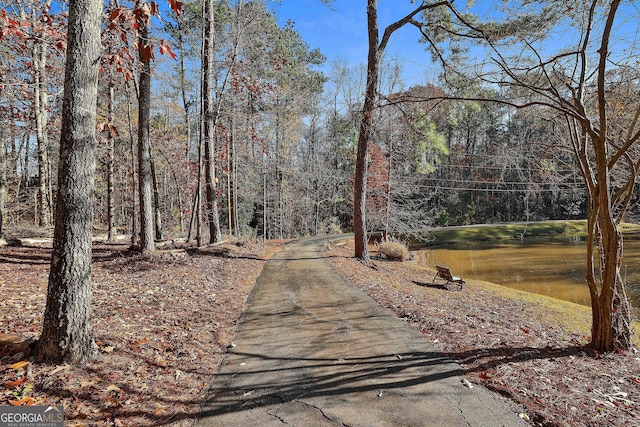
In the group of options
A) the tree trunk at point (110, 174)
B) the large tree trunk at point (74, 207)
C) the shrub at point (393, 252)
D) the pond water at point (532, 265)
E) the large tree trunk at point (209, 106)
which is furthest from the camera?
the shrub at point (393, 252)

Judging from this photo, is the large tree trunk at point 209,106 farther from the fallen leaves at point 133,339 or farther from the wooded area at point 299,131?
the fallen leaves at point 133,339

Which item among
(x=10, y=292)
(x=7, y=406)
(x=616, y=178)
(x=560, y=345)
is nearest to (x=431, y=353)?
(x=560, y=345)

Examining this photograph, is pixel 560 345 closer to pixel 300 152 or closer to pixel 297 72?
pixel 297 72

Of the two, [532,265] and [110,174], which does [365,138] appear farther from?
[532,265]

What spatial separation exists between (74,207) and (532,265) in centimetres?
2003

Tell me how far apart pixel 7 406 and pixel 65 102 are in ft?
9.14

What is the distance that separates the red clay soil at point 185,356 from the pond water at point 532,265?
20.8 ft

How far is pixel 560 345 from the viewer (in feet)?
16.0

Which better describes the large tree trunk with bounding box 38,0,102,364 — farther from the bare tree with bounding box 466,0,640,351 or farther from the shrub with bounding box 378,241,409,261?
the shrub with bounding box 378,241,409,261

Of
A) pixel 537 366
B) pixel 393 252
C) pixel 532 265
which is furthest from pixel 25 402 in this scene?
pixel 532 265

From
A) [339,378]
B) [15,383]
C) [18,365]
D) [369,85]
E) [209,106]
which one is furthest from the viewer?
[209,106]

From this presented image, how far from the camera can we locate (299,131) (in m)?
29.8

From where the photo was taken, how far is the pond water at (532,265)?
1259cm

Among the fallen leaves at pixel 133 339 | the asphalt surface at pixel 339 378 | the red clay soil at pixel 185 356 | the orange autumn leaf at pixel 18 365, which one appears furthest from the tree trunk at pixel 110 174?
the orange autumn leaf at pixel 18 365
